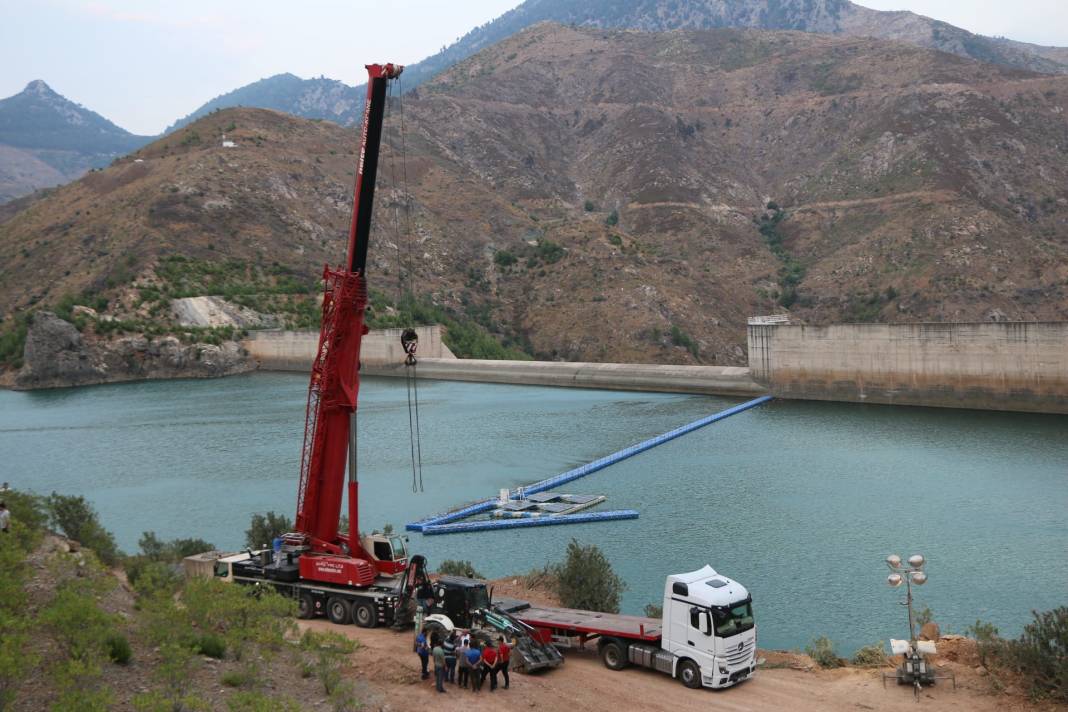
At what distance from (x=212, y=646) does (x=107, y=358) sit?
220 ft

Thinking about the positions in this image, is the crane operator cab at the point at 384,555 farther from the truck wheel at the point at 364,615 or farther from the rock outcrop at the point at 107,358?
the rock outcrop at the point at 107,358

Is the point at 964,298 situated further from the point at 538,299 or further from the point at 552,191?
the point at 552,191

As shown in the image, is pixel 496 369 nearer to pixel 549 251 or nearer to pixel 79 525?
pixel 549 251

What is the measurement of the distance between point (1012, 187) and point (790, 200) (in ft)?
78.4

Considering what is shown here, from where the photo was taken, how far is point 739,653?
15.0 m

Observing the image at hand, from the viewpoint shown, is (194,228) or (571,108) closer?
(194,228)

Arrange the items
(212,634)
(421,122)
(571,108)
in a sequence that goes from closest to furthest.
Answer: (212,634) < (421,122) < (571,108)

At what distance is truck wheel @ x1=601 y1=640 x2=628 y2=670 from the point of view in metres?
15.7

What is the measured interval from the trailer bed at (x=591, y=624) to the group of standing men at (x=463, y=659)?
1673 millimetres

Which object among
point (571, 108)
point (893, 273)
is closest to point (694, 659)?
point (893, 273)

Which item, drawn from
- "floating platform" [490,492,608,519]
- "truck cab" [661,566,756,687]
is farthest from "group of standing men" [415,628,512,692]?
"floating platform" [490,492,608,519]

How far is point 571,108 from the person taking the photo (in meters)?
147

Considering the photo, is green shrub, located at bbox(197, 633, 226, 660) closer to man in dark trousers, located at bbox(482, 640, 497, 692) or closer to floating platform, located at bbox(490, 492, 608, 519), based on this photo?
man in dark trousers, located at bbox(482, 640, 497, 692)

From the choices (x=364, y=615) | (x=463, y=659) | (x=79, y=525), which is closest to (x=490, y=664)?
(x=463, y=659)
